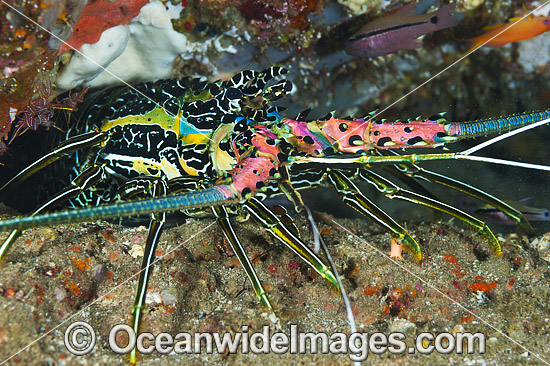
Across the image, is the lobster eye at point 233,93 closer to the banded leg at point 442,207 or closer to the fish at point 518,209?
the banded leg at point 442,207

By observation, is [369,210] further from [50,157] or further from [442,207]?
[50,157]

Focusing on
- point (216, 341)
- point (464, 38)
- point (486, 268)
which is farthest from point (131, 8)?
point (464, 38)

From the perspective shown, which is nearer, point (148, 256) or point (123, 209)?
point (123, 209)

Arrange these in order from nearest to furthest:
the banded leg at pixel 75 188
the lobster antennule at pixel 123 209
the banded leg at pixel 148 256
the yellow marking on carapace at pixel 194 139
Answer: the lobster antennule at pixel 123 209 → the banded leg at pixel 148 256 → the banded leg at pixel 75 188 → the yellow marking on carapace at pixel 194 139

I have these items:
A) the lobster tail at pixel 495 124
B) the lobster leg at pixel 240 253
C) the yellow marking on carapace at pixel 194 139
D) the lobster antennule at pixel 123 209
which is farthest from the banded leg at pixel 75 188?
the lobster tail at pixel 495 124

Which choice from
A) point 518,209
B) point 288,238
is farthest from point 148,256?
point 518,209

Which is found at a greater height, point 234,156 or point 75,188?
point 234,156
